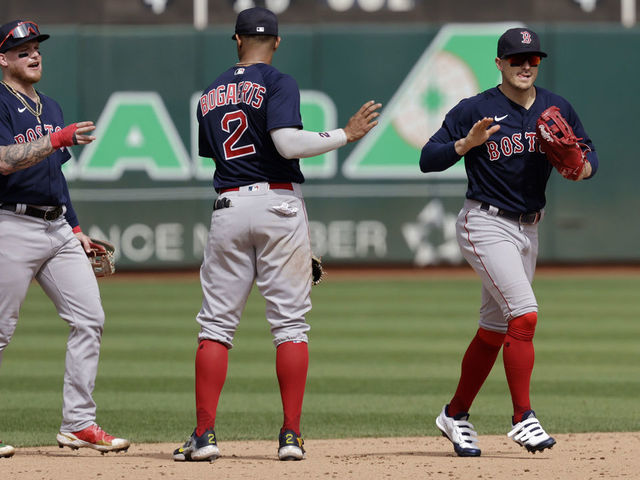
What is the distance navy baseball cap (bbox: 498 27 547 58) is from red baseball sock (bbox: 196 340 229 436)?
177cm

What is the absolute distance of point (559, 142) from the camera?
504 centimetres

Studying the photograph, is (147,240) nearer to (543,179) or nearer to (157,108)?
(157,108)

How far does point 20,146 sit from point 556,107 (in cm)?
229

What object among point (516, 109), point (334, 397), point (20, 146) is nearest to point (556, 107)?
point (516, 109)

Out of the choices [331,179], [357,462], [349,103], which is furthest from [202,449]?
[349,103]

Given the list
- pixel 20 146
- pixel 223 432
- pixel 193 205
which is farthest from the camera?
pixel 193 205

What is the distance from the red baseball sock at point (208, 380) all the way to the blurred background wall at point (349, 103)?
10.7 m

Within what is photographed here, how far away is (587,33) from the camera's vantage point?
1586 centimetres

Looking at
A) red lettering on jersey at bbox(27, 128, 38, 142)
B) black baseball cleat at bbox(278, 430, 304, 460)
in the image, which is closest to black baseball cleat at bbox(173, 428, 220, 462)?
black baseball cleat at bbox(278, 430, 304, 460)

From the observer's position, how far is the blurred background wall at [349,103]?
15664 mm

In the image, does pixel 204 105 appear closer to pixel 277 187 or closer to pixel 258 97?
pixel 258 97

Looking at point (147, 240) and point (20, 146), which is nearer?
point (20, 146)

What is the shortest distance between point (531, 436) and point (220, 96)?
190cm

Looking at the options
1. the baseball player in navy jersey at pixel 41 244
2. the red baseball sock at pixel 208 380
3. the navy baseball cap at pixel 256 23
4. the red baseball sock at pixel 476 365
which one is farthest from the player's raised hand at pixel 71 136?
the red baseball sock at pixel 476 365
